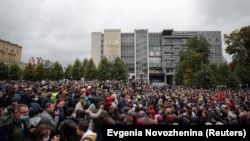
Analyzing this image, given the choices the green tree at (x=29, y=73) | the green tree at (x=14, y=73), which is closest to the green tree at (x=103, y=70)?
the green tree at (x=29, y=73)

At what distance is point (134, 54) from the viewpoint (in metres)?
101

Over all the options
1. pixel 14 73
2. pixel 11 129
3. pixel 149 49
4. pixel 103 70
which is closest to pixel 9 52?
pixel 14 73

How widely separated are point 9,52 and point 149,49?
223 ft

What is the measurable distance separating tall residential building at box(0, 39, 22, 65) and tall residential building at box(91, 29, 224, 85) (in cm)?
4210

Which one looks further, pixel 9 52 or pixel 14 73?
pixel 9 52

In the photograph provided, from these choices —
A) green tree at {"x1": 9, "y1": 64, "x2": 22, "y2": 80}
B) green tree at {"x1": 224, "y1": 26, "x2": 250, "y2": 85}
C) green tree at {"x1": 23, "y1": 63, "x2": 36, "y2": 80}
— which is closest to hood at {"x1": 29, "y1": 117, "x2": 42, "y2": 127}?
green tree at {"x1": 224, "y1": 26, "x2": 250, "y2": 85}

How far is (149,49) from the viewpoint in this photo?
9844 centimetres

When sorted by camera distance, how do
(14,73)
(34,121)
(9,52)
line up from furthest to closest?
(9,52) → (14,73) → (34,121)

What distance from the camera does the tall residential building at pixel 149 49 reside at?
314 ft

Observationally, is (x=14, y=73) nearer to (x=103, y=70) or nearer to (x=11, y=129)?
(x=103, y=70)

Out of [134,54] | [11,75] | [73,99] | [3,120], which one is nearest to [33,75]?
[11,75]

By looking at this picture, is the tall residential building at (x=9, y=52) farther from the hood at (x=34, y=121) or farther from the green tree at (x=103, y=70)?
the hood at (x=34, y=121)

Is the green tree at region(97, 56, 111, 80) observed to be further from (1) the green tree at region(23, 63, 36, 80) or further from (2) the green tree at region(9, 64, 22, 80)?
(2) the green tree at region(9, 64, 22, 80)

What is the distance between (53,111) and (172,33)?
95.2 meters
